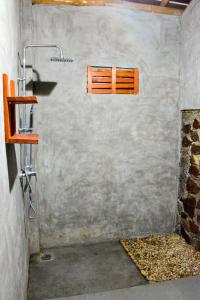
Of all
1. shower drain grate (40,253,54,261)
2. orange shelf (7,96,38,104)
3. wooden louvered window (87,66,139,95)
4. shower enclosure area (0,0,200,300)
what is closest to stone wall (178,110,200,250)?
shower enclosure area (0,0,200,300)

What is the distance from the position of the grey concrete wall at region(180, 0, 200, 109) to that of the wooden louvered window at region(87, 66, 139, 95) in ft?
2.32

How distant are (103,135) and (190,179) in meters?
1.40

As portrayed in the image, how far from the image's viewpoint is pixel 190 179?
379 cm

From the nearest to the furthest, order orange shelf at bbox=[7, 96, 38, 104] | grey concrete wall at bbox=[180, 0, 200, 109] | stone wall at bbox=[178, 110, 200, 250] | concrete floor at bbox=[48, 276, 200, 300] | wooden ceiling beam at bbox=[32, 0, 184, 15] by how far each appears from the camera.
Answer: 1. orange shelf at bbox=[7, 96, 38, 104]
2. concrete floor at bbox=[48, 276, 200, 300]
3. wooden ceiling beam at bbox=[32, 0, 184, 15]
4. grey concrete wall at bbox=[180, 0, 200, 109]
5. stone wall at bbox=[178, 110, 200, 250]

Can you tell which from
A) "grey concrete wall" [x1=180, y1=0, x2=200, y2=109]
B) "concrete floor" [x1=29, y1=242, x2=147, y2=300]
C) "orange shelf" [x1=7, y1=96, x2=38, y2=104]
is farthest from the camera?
"grey concrete wall" [x1=180, y1=0, x2=200, y2=109]

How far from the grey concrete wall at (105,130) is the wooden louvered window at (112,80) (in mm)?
79

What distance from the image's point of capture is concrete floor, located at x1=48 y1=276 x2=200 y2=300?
256cm

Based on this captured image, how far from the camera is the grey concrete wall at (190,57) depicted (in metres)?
3.52

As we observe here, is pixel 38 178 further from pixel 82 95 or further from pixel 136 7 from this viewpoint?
pixel 136 7

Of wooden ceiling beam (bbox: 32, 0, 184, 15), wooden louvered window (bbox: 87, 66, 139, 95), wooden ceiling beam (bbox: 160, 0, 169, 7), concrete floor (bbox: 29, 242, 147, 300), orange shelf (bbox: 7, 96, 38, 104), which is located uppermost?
wooden ceiling beam (bbox: 160, 0, 169, 7)

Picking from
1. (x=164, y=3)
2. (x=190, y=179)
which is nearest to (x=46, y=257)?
(x=190, y=179)

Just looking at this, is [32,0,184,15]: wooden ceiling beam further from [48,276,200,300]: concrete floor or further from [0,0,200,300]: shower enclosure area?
[48,276,200,300]: concrete floor

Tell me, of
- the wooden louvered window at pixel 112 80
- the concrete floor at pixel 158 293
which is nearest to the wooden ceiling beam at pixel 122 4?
the wooden louvered window at pixel 112 80

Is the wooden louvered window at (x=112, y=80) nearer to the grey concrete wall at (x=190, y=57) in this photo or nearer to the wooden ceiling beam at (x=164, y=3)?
the grey concrete wall at (x=190, y=57)
